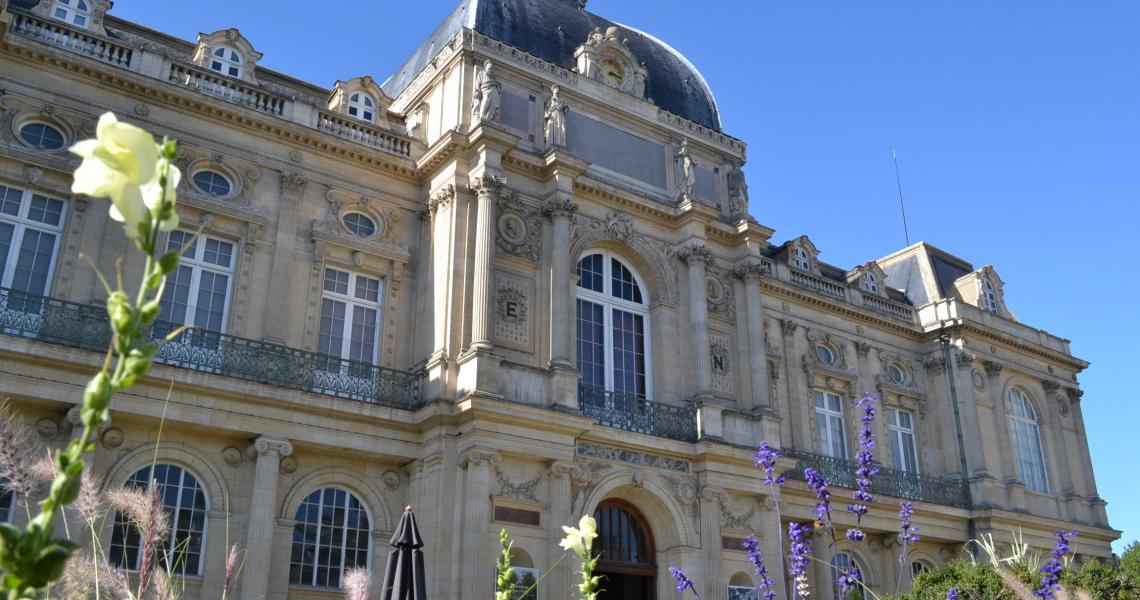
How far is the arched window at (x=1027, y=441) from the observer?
27578 millimetres

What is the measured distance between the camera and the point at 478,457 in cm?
1598

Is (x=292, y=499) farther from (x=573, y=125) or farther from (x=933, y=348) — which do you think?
(x=933, y=348)

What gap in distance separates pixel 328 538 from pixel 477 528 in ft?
8.17

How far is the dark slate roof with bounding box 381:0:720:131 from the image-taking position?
21.0 m

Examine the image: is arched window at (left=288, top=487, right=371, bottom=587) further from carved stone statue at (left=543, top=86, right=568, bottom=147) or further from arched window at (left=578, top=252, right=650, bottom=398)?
carved stone statue at (left=543, top=86, right=568, bottom=147)

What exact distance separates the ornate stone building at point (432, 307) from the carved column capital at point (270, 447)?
0.05 m

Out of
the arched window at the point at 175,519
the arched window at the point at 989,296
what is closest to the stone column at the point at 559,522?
the arched window at the point at 175,519

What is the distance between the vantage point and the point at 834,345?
26.0m

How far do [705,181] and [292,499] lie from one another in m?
11.5

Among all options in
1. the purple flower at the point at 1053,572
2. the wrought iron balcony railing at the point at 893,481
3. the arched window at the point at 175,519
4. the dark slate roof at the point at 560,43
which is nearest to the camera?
the purple flower at the point at 1053,572

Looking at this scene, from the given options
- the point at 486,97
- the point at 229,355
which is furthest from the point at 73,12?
the point at 486,97

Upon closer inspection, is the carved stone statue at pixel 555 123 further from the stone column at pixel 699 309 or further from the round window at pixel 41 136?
the round window at pixel 41 136

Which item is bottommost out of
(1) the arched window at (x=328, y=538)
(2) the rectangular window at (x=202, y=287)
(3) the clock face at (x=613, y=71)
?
(1) the arched window at (x=328, y=538)

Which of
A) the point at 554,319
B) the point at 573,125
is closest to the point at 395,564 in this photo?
the point at 554,319
